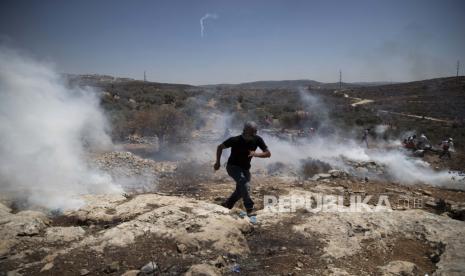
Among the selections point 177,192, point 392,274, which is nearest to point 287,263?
point 392,274

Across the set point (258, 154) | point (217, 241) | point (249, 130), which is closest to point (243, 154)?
point (258, 154)

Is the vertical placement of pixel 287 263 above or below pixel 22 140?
below

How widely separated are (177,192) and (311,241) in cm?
358

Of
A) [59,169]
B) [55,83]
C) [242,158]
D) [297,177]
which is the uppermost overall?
[55,83]

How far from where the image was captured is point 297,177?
29.3 ft

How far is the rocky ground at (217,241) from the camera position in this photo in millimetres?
3451

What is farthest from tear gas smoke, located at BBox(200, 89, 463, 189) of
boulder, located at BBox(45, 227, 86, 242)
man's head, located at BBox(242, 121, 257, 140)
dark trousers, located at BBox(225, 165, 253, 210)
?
boulder, located at BBox(45, 227, 86, 242)

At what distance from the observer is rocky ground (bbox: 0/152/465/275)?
3.45 metres

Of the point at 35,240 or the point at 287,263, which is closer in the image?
the point at 287,263

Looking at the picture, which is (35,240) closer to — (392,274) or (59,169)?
(59,169)

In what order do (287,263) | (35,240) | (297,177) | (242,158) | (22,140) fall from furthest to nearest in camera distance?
(297,177), (22,140), (242,158), (35,240), (287,263)

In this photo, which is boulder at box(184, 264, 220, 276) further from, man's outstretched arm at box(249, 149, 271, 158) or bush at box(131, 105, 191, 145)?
bush at box(131, 105, 191, 145)

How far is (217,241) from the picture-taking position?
12.6 feet

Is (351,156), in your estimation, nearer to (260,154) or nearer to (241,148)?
(260,154)
